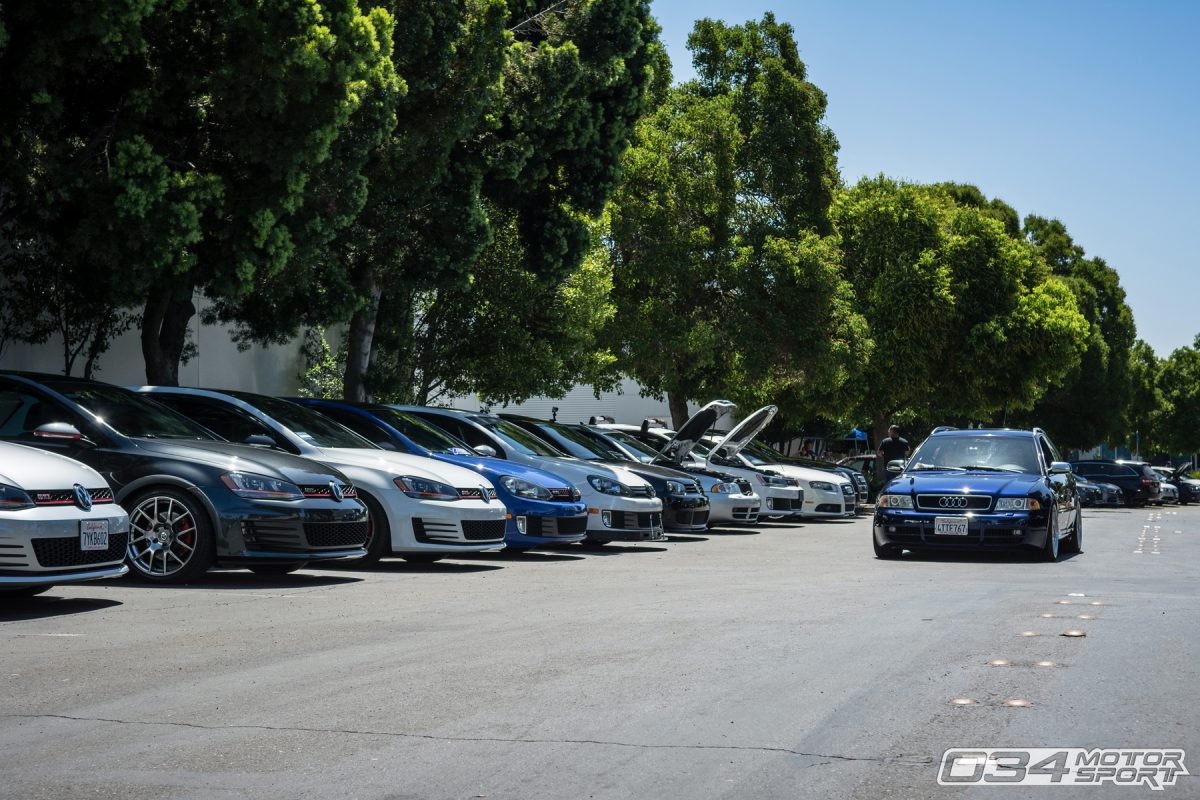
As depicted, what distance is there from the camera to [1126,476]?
47.0 meters

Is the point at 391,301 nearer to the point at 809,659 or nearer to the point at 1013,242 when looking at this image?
the point at 809,659

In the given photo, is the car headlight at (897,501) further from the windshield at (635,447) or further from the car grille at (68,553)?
the car grille at (68,553)

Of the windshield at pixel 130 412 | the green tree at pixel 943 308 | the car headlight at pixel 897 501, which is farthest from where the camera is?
the green tree at pixel 943 308

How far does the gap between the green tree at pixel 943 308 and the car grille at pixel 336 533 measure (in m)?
31.0

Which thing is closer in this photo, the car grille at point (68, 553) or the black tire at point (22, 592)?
the car grille at point (68, 553)

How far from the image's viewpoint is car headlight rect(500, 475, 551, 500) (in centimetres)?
1480

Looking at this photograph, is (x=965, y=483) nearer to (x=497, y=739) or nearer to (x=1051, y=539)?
(x=1051, y=539)

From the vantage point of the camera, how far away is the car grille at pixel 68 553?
29.0 feet

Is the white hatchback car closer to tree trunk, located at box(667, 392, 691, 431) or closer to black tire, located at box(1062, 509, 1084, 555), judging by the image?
black tire, located at box(1062, 509, 1084, 555)

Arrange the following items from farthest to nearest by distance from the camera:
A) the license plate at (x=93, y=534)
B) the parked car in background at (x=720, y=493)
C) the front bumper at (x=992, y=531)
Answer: the parked car in background at (x=720, y=493), the front bumper at (x=992, y=531), the license plate at (x=93, y=534)

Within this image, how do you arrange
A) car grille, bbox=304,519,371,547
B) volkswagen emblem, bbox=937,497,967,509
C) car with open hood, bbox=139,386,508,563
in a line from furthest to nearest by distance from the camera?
volkswagen emblem, bbox=937,497,967,509 → car with open hood, bbox=139,386,508,563 → car grille, bbox=304,519,371,547

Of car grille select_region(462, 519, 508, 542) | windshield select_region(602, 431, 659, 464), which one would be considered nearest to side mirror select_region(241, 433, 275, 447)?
car grille select_region(462, 519, 508, 542)

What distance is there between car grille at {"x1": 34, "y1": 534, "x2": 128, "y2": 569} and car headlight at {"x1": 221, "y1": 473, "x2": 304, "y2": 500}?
1.59m

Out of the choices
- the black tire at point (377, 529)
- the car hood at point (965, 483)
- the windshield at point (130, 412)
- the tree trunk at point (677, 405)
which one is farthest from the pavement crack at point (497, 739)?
the tree trunk at point (677, 405)
